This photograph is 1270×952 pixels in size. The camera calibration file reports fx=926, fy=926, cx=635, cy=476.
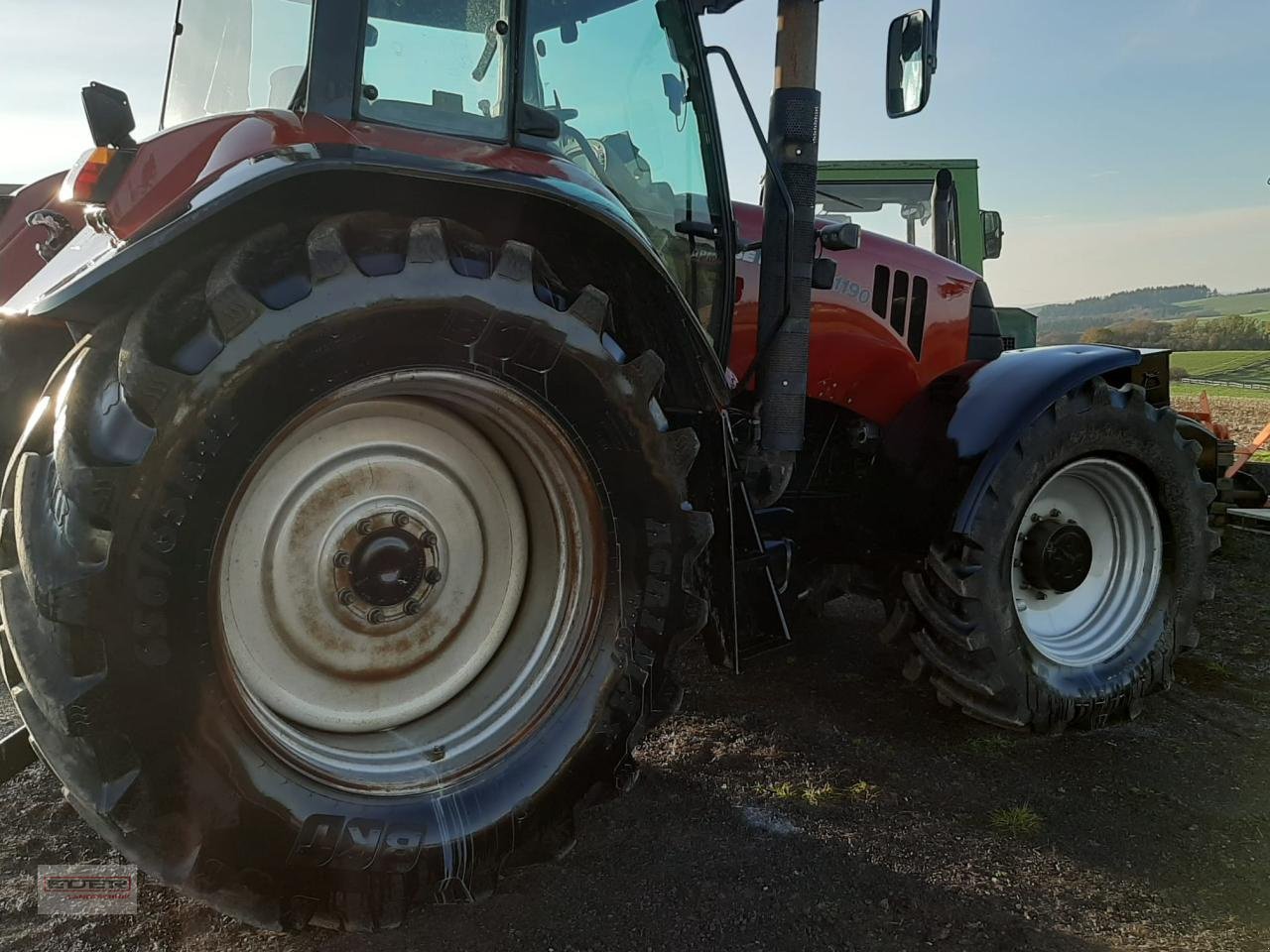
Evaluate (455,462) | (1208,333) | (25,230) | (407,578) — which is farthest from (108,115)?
(1208,333)

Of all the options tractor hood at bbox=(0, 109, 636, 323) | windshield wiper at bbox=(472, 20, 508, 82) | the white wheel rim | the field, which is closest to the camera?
tractor hood at bbox=(0, 109, 636, 323)

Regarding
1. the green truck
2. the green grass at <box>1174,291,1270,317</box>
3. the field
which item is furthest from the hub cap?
the green grass at <box>1174,291,1270,317</box>

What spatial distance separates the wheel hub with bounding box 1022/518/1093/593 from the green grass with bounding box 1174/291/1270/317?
77.0 feet

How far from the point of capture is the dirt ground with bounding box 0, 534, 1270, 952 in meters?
2.07

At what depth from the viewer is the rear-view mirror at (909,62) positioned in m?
2.84

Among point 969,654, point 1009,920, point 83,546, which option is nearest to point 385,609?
point 83,546

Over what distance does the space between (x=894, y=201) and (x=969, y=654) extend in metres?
6.80

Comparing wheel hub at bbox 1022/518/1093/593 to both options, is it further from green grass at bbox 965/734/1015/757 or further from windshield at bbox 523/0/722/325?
windshield at bbox 523/0/722/325

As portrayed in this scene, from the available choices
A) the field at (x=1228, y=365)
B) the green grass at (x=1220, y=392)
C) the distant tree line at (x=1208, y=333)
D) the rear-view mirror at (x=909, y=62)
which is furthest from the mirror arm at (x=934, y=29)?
the distant tree line at (x=1208, y=333)

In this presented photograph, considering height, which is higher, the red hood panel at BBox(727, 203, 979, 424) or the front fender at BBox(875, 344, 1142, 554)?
A: the red hood panel at BBox(727, 203, 979, 424)

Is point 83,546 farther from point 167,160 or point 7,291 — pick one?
point 7,291

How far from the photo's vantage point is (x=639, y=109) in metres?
2.90

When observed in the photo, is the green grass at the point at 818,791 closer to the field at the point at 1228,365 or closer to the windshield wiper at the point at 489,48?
the windshield wiper at the point at 489,48

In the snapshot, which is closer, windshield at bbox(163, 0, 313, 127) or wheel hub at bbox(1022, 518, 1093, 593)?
windshield at bbox(163, 0, 313, 127)
